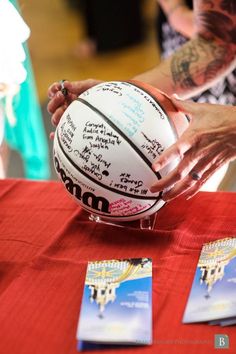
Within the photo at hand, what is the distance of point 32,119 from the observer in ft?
6.80

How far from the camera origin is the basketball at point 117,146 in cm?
109

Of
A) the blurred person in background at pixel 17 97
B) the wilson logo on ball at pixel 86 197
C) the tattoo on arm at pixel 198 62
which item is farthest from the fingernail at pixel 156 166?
the blurred person in background at pixel 17 97

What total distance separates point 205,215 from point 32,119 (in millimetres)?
1010

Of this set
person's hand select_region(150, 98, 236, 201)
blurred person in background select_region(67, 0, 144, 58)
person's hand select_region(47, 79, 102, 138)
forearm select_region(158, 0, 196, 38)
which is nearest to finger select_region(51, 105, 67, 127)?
person's hand select_region(47, 79, 102, 138)

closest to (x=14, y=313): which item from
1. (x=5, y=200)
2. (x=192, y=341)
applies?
(x=192, y=341)

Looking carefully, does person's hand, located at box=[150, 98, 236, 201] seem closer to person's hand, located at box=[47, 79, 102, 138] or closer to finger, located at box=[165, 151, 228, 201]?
finger, located at box=[165, 151, 228, 201]

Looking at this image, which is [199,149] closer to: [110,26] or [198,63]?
[198,63]

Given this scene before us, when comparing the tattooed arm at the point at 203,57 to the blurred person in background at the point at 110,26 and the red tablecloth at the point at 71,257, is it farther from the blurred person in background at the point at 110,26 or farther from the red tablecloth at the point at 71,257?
the blurred person in background at the point at 110,26

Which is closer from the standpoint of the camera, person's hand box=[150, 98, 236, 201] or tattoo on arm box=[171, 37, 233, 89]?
person's hand box=[150, 98, 236, 201]

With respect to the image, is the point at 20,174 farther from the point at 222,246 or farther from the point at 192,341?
the point at 192,341

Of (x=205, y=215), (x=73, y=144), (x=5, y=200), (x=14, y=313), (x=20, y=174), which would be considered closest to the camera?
(x=14, y=313)

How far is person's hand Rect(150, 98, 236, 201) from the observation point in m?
1.05

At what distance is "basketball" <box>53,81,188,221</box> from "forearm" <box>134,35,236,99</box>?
0.28m

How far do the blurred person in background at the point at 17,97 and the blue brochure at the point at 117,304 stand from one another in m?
0.73
